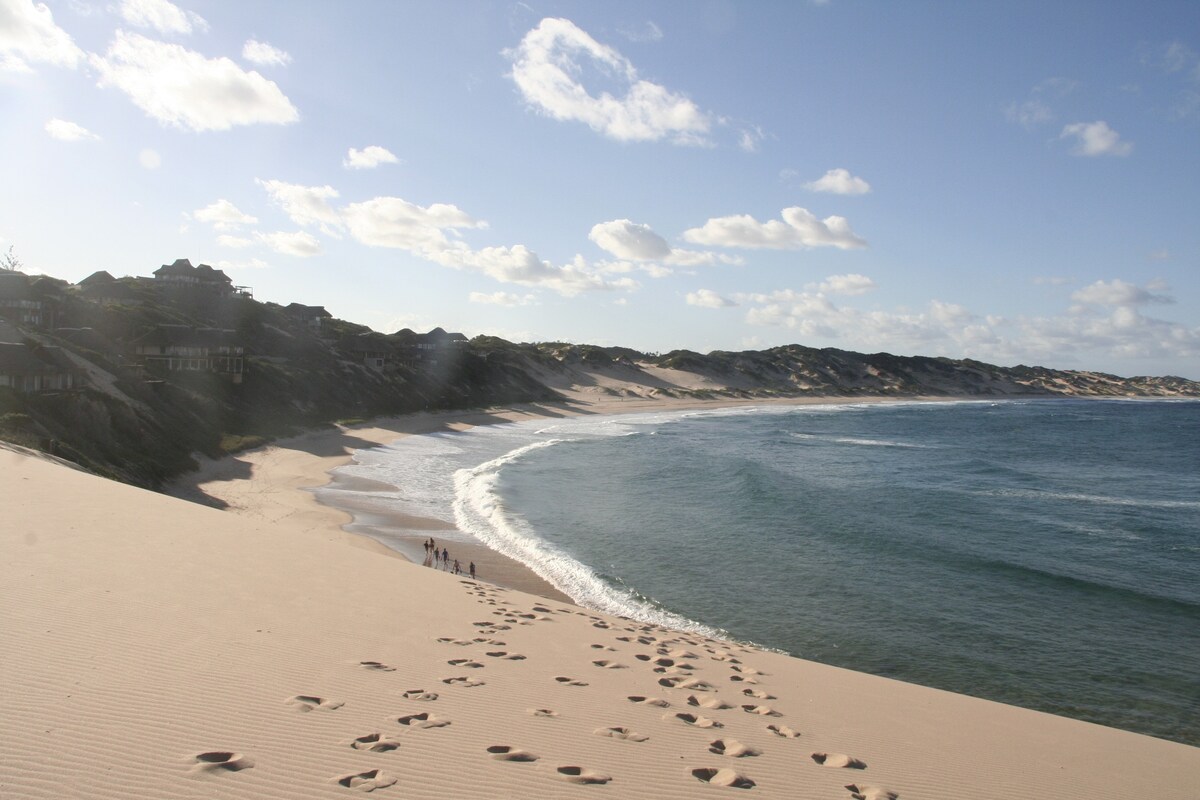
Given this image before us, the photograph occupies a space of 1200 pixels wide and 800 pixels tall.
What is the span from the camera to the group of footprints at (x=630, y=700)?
6.27m

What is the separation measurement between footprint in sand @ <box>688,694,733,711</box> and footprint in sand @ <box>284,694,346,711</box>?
4.50 metres

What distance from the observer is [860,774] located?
24.5 feet

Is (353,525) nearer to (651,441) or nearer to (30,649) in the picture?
(30,649)

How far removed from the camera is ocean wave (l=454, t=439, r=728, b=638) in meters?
17.4

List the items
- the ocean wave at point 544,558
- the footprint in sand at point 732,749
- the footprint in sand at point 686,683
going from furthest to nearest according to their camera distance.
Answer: the ocean wave at point 544,558, the footprint in sand at point 686,683, the footprint in sand at point 732,749

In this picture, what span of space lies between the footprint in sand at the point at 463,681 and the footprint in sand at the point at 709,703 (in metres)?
2.79

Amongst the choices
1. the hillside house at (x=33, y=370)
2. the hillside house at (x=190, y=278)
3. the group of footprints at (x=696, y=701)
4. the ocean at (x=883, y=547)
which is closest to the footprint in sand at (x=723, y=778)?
the group of footprints at (x=696, y=701)

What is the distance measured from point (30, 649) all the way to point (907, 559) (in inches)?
889

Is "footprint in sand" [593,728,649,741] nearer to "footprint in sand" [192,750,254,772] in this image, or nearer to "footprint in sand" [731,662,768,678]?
"footprint in sand" [192,750,254,772]

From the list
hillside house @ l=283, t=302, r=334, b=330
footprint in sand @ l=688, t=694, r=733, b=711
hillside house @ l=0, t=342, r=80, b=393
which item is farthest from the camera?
hillside house @ l=283, t=302, r=334, b=330

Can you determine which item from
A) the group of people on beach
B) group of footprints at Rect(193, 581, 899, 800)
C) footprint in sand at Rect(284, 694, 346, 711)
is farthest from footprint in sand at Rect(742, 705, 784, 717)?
the group of people on beach

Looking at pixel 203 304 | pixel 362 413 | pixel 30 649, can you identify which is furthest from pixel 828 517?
pixel 203 304

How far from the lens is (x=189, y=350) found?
51312 millimetres

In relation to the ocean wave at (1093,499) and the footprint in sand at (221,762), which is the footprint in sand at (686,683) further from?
the ocean wave at (1093,499)
